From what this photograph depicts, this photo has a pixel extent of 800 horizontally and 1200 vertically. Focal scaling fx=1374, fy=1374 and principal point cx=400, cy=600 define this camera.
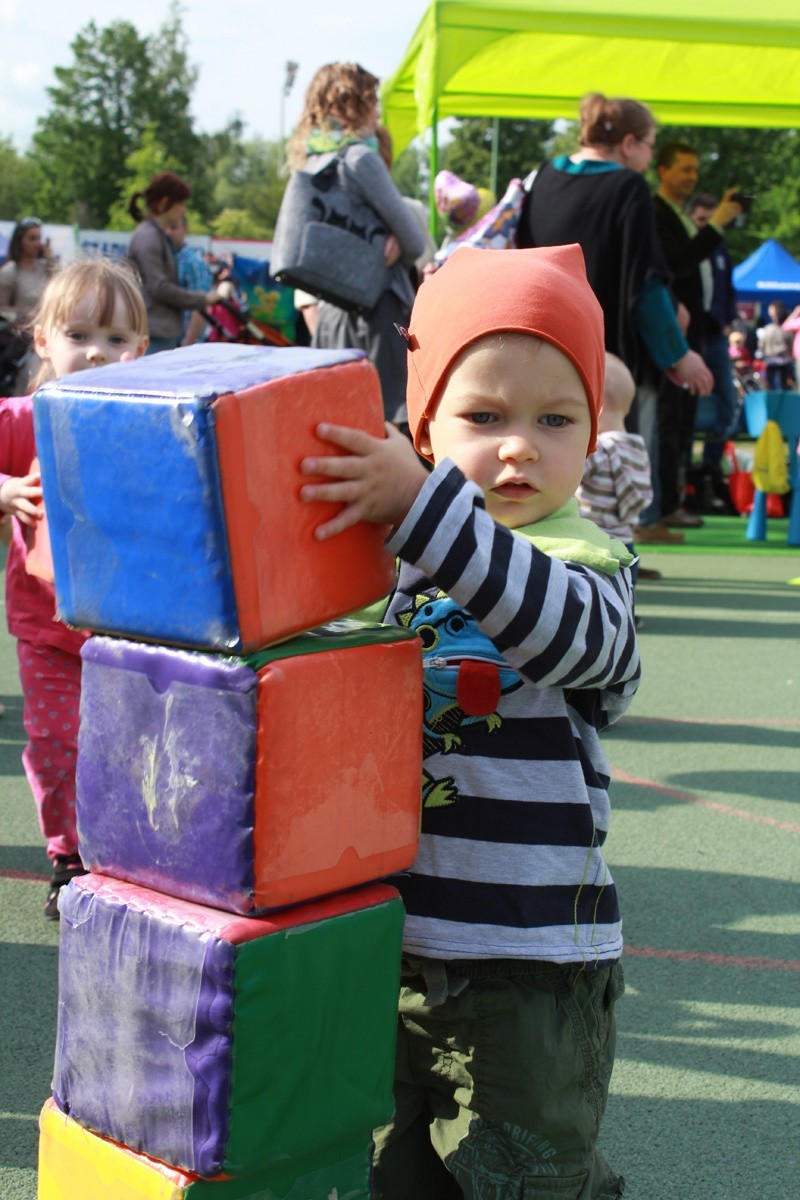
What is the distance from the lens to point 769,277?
22250mm

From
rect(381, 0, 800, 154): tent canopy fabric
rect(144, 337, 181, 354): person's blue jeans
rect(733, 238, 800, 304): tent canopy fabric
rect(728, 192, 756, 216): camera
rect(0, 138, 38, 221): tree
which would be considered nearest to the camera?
rect(381, 0, 800, 154): tent canopy fabric

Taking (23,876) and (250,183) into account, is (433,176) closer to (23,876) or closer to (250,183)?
(23,876)

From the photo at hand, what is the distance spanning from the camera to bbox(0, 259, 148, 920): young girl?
121 inches

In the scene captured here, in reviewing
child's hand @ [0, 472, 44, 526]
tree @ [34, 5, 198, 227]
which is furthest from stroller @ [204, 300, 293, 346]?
tree @ [34, 5, 198, 227]

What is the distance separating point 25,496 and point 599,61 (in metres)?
6.69

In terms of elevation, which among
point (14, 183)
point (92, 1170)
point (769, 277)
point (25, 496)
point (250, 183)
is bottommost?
point (92, 1170)

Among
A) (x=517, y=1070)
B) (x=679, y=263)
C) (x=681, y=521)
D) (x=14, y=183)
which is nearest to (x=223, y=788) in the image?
(x=517, y=1070)

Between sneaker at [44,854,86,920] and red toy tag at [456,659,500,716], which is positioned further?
sneaker at [44,854,86,920]

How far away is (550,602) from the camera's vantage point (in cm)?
141

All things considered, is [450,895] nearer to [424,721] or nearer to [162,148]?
[424,721]

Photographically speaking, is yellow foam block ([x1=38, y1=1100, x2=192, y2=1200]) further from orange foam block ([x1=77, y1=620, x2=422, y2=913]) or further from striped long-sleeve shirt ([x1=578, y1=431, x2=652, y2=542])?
striped long-sleeve shirt ([x1=578, y1=431, x2=652, y2=542])

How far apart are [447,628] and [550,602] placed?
9.2 inches

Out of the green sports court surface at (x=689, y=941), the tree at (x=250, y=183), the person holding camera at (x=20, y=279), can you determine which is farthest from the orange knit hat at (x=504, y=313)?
the tree at (x=250, y=183)

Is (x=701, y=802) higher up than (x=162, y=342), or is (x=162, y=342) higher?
(x=162, y=342)
